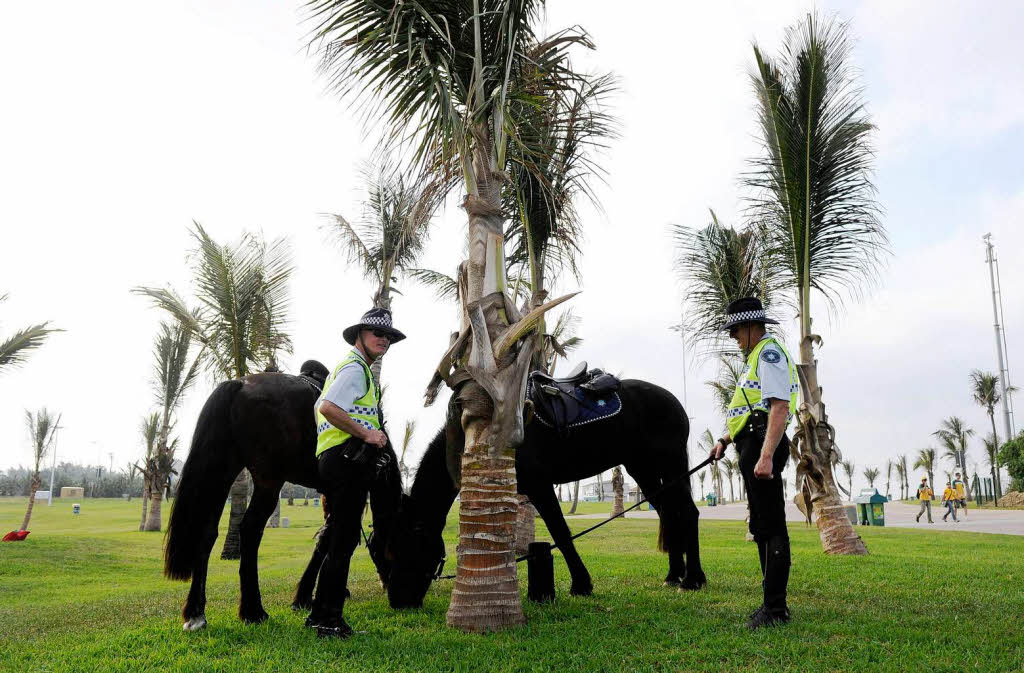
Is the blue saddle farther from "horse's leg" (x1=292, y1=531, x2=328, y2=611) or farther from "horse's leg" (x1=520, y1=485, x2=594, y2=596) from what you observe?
"horse's leg" (x1=292, y1=531, x2=328, y2=611)

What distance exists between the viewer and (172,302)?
42.3 ft

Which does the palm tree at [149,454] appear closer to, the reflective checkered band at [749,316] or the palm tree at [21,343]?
the palm tree at [21,343]

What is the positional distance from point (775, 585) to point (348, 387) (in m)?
3.35

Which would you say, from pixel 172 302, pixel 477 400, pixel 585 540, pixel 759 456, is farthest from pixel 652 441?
pixel 172 302

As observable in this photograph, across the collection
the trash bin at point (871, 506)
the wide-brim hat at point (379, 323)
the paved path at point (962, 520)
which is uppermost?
the wide-brim hat at point (379, 323)

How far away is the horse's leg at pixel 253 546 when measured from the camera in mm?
5344

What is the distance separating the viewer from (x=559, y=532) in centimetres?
604

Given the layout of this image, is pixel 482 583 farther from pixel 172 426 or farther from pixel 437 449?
pixel 172 426

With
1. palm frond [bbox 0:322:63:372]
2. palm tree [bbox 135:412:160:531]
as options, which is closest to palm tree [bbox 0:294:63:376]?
palm frond [bbox 0:322:63:372]

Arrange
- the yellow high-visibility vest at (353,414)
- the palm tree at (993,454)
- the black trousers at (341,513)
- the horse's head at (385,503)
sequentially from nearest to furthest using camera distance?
1. the black trousers at (341,513)
2. the yellow high-visibility vest at (353,414)
3. the horse's head at (385,503)
4. the palm tree at (993,454)

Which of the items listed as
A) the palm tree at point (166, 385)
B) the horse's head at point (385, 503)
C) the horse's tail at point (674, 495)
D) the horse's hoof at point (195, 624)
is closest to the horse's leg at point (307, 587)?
the horse's head at point (385, 503)

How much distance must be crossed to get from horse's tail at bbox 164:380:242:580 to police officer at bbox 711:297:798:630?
4.06 meters

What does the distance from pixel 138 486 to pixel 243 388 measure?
301 ft

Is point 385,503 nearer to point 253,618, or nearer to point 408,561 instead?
point 408,561
